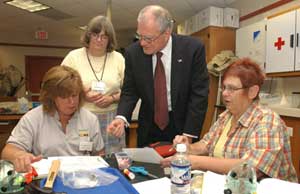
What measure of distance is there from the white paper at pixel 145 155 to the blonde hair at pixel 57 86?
491 mm

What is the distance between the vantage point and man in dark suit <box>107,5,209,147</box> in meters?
1.91

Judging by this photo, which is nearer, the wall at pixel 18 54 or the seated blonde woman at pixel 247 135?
the seated blonde woman at pixel 247 135

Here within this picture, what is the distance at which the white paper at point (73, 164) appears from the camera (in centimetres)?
130

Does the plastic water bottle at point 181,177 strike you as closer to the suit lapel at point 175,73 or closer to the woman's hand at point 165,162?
the woman's hand at point 165,162

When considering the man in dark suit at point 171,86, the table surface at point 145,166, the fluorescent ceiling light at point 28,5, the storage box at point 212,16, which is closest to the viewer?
the table surface at point 145,166

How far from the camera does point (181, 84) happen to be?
6.31ft

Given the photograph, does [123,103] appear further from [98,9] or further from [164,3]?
[98,9]

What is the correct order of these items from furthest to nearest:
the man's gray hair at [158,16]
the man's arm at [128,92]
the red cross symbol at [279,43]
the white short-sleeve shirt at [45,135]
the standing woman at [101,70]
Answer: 1. the red cross symbol at [279,43]
2. the standing woman at [101,70]
3. the man's arm at [128,92]
4. the man's gray hair at [158,16]
5. the white short-sleeve shirt at [45,135]

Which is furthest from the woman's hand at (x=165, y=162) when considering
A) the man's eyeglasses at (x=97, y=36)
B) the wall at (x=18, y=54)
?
the wall at (x=18, y=54)

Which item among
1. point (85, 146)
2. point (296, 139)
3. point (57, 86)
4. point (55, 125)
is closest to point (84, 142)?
point (85, 146)

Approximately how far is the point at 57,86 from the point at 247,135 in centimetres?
100

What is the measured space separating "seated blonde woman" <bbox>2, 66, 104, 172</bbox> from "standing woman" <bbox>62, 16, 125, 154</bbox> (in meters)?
0.39

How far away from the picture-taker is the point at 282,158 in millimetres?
1348

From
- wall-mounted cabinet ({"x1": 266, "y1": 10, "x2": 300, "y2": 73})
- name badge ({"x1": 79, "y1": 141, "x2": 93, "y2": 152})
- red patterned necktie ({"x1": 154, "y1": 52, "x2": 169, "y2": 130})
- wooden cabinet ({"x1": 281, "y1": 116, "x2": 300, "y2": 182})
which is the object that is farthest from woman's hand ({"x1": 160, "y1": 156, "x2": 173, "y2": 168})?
wall-mounted cabinet ({"x1": 266, "y1": 10, "x2": 300, "y2": 73})
